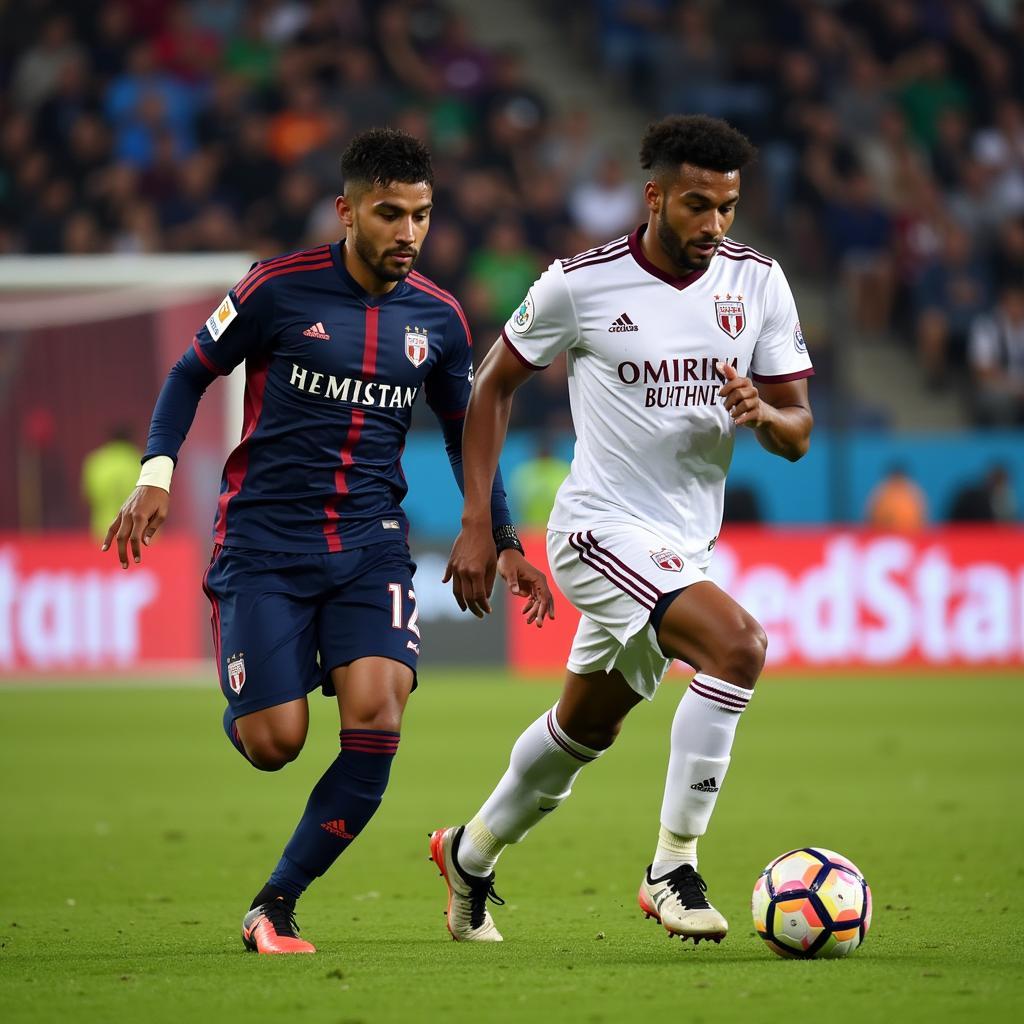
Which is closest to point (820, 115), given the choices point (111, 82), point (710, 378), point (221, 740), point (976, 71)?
point (976, 71)

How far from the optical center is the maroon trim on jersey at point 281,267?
5785 millimetres

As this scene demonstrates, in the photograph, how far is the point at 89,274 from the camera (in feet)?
56.5

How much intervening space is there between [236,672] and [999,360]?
14151 mm

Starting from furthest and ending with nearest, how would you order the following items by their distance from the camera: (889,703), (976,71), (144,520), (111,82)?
(976,71) < (111,82) < (889,703) < (144,520)

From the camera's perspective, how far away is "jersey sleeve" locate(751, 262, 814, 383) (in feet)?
19.1

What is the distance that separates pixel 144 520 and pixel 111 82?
52.0 ft

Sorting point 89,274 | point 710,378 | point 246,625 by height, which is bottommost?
point 246,625

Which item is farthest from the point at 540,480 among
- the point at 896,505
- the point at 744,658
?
the point at 744,658

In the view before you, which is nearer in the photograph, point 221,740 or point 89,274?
point 221,740

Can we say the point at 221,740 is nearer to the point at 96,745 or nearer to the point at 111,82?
the point at 96,745

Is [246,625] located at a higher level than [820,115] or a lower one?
lower

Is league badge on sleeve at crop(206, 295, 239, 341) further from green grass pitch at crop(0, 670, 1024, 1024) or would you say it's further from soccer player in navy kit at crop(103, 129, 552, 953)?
green grass pitch at crop(0, 670, 1024, 1024)

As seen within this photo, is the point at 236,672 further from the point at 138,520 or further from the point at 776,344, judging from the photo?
the point at 776,344

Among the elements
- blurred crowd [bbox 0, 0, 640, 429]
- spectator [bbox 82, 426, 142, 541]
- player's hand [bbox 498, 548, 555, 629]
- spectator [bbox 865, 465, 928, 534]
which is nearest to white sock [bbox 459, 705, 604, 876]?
player's hand [bbox 498, 548, 555, 629]
